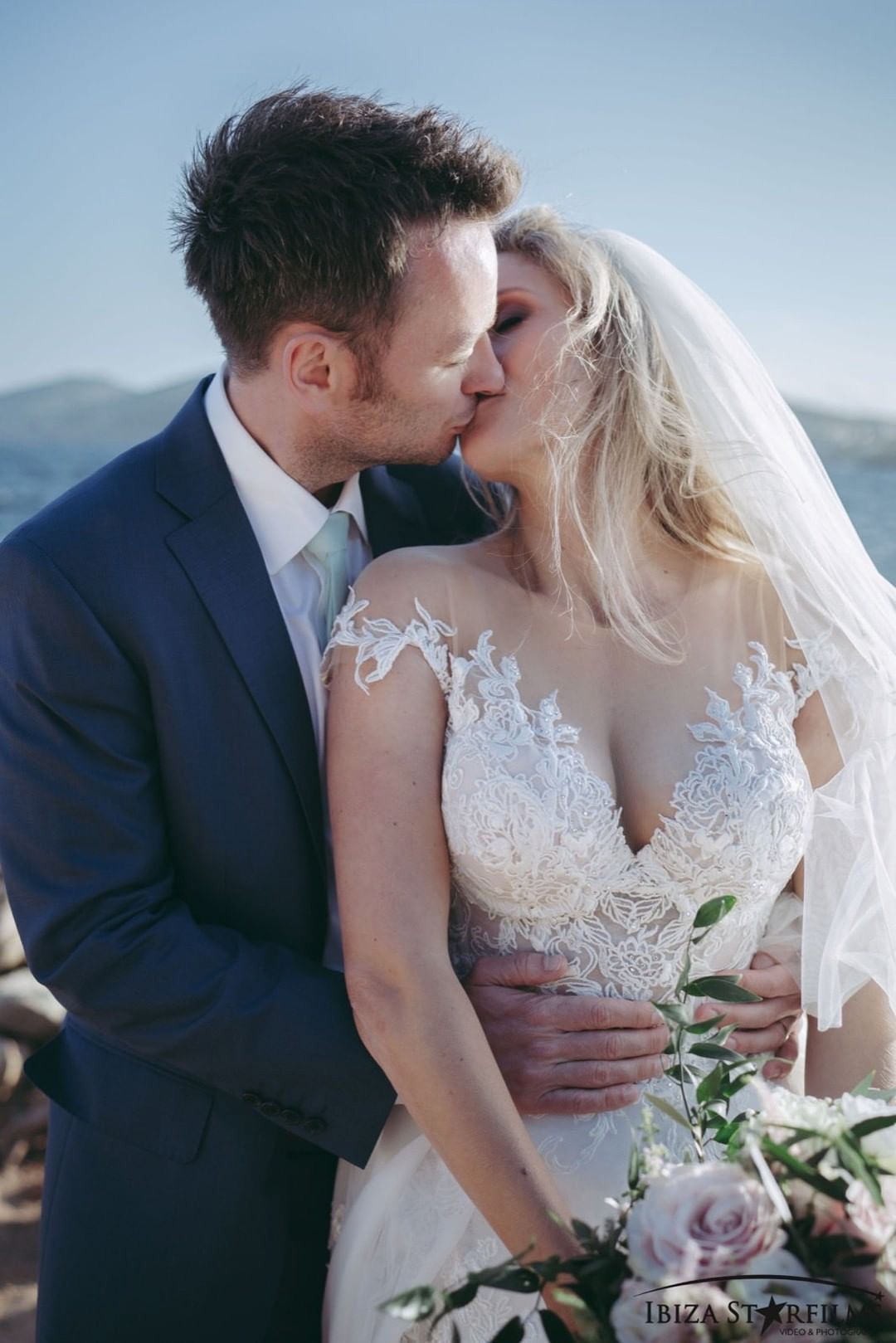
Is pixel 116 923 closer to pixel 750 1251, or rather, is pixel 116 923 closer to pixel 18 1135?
pixel 750 1251

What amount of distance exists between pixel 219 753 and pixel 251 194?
3.81ft

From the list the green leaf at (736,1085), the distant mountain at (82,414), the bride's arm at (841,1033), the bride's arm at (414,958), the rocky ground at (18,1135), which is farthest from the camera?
the distant mountain at (82,414)

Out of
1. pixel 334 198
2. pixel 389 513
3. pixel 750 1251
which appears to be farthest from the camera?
pixel 389 513

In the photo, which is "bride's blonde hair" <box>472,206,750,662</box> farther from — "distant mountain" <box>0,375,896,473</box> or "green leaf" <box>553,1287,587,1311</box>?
"distant mountain" <box>0,375,896,473</box>

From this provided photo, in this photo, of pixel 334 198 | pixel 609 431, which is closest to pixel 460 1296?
pixel 609 431

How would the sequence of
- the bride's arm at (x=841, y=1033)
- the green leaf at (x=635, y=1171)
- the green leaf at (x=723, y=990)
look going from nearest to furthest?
the green leaf at (x=635, y=1171) < the green leaf at (x=723, y=990) < the bride's arm at (x=841, y=1033)

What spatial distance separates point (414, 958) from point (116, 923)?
55 cm

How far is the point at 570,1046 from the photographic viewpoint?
6.81ft

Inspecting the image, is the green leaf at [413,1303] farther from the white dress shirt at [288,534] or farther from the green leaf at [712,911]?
the white dress shirt at [288,534]

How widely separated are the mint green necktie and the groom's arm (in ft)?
1.42

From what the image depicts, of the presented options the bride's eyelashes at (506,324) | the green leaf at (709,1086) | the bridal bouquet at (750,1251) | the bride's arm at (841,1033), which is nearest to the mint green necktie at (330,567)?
the bride's eyelashes at (506,324)

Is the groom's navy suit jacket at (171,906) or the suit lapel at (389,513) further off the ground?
the suit lapel at (389,513)

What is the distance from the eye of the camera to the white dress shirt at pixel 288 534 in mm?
2357

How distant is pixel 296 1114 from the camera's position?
2.14 metres
